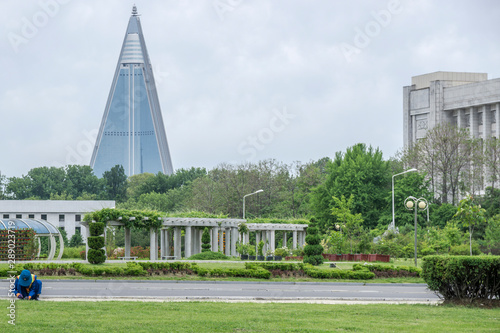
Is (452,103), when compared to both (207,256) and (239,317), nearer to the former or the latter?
(207,256)

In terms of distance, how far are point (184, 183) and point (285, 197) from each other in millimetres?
33828

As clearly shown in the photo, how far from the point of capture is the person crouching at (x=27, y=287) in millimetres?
16397

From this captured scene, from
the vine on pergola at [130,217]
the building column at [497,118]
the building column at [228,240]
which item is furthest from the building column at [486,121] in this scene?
the vine on pergola at [130,217]

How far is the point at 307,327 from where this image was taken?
12414 mm

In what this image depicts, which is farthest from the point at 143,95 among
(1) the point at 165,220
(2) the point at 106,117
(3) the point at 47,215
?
(1) the point at 165,220

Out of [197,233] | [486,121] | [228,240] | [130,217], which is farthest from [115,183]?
[130,217]

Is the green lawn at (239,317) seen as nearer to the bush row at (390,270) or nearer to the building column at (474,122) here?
the bush row at (390,270)

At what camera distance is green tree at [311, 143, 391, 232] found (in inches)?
2542

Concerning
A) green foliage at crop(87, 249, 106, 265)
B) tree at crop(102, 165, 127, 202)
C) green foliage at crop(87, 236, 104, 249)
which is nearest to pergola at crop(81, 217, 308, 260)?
green foliage at crop(87, 236, 104, 249)

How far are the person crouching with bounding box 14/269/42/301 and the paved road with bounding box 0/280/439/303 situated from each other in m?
1.25

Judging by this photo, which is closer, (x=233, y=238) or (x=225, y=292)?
(x=225, y=292)

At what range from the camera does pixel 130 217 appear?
39344mm

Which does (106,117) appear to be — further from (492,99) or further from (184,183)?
(492,99)

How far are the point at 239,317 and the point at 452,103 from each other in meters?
79.2
